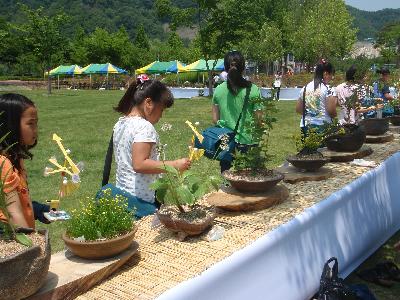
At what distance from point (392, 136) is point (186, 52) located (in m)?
51.0

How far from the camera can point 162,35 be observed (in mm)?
134250

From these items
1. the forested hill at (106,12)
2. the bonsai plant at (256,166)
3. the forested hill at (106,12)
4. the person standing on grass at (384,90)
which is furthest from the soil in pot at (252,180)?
the forested hill at (106,12)

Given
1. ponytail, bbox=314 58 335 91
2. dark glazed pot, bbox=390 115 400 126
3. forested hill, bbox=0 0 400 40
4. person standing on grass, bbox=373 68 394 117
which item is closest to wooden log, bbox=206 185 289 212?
ponytail, bbox=314 58 335 91

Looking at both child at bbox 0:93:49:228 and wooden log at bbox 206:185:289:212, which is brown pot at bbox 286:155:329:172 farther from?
child at bbox 0:93:49:228

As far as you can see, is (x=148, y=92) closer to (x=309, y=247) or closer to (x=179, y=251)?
(x=179, y=251)

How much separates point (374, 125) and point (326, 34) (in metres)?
38.2

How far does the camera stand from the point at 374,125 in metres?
5.61

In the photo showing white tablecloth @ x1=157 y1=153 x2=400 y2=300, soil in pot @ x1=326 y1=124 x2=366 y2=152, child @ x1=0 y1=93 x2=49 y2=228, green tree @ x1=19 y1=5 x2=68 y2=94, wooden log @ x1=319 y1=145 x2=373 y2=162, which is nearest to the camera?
child @ x1=0 y1=93 x2=49 y2=228

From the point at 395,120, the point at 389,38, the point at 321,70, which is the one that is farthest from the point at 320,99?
the point at 389,38

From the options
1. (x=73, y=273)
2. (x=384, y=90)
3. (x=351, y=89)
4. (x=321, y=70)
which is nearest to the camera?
(x=73, y=273)

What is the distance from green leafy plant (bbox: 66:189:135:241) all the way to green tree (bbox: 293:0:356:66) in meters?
40.1

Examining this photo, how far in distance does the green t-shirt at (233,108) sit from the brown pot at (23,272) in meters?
2.46

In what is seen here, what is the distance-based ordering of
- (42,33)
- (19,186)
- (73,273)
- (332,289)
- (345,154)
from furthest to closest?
1. (42,33)
2. (345,154)
3. (332,289)
4. (19,186)
5. (73,273)

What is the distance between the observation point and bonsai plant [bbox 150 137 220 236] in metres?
2.48
